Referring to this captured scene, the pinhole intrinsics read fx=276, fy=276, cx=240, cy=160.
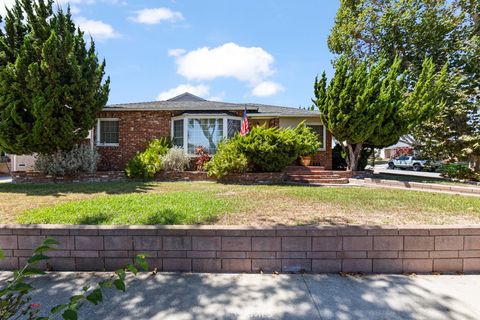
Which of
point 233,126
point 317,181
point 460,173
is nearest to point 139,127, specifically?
point 233,126

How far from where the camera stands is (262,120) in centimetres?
1505

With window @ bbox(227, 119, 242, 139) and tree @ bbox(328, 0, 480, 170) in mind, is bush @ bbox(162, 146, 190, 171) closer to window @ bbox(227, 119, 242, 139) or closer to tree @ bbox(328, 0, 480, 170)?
window @ bbox(227, 119, 242, 139)

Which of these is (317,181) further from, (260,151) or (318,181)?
(260,151)

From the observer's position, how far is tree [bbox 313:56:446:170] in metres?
10.8

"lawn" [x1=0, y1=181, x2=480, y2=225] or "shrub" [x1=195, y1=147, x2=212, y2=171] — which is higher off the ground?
"shrub" [x1=195, y1=147, x2=212, y2=171]

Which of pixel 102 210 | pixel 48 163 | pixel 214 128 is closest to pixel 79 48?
pixel 48 163

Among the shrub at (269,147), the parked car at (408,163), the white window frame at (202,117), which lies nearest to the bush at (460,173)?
the shrub at (269,147)

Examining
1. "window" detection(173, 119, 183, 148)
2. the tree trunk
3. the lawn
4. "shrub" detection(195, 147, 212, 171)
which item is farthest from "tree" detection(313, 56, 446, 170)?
"window" detection(173, 119, 183, 148)

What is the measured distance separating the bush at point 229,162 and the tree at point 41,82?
4929 mm

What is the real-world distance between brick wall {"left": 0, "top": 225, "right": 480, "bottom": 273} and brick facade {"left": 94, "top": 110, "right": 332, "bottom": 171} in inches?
388

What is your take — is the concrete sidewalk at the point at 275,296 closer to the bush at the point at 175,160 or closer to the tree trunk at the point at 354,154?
the bush at the point at 175,160

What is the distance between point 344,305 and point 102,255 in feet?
9.87

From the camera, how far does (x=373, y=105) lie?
1073cm

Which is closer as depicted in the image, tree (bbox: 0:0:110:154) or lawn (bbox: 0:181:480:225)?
lawn (bbox: 0:181:480:225)
